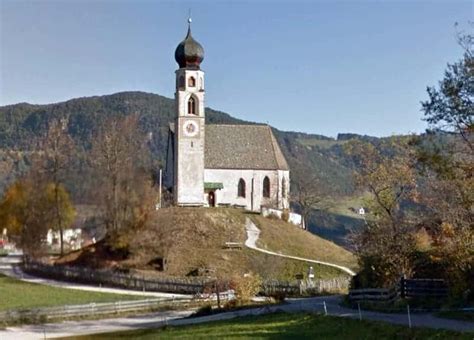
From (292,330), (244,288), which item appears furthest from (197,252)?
(292,330)

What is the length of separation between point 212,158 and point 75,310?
122 feet

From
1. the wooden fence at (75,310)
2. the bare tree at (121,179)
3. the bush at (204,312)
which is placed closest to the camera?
the wooden fence at (75,310)

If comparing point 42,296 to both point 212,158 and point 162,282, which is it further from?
point 212,158

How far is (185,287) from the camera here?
45438 mm

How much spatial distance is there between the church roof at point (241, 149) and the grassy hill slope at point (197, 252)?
1175 cm

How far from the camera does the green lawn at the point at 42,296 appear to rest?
3750cm

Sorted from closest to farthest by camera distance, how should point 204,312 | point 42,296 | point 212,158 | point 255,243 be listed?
point 204,312 → point 42,296 → point 255,243 → point 212,158

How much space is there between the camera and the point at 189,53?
2473 inches

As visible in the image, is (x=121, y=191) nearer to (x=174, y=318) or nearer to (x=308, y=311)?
(x=174, y=318)

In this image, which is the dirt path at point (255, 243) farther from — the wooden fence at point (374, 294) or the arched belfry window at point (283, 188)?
the wooden fence at point (374, 294)

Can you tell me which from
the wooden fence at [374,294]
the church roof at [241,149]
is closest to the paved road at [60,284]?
the wooden fence at [374,294]

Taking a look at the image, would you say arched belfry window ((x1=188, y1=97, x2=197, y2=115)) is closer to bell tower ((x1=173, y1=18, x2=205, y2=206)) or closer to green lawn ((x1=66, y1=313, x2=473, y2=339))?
bell tower ((x1=173, y1=18, x2=205, y2=206))

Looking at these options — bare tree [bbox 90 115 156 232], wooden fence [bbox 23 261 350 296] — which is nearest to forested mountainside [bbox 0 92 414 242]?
bare tree [bbox 90 115 156 232]

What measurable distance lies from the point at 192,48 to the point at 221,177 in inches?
543
